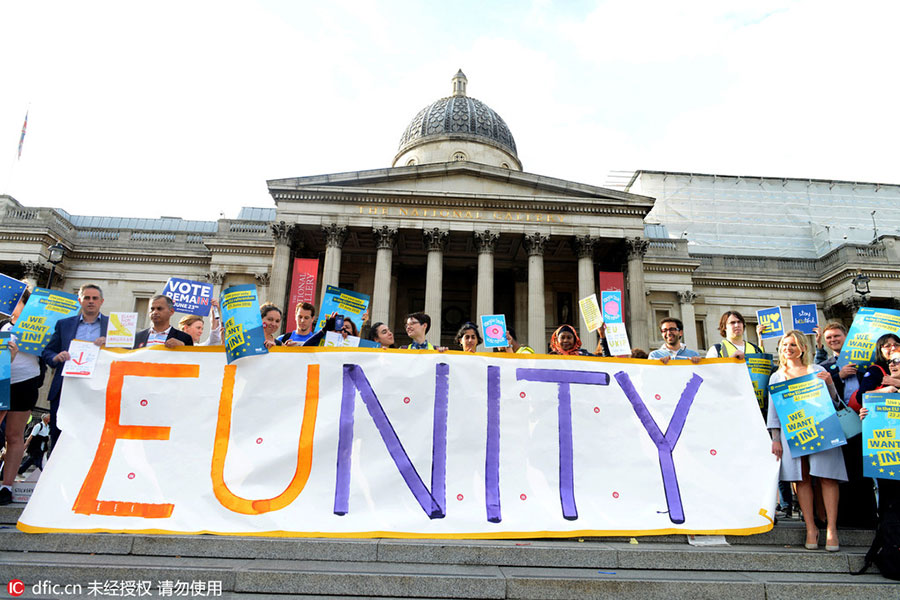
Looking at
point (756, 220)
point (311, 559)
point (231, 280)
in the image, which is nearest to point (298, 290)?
point (231, 280)

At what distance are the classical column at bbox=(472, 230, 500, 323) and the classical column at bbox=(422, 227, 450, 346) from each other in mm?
1751

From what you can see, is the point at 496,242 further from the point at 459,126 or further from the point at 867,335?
the point at 867,335

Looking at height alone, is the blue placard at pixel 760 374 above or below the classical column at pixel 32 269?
below

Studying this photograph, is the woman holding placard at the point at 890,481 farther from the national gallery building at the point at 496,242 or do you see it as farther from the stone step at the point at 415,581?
the national gallery building at the point at 496,242

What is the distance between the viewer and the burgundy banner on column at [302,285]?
2278 cm

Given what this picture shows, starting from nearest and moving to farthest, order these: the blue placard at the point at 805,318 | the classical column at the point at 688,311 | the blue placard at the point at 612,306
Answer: the blue placard at the point at 805,318 → the blue placard at the point at 612,306 → the classical column at the point at 688,311

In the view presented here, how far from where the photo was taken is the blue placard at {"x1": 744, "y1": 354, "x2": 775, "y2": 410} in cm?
601

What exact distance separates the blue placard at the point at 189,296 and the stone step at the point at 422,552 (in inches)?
94.8

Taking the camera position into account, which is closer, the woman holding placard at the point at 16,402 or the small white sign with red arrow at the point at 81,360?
the small white sign with red arrow at the point at 81,360

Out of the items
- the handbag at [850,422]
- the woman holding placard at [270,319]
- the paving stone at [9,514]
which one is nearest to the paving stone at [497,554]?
the handbag at [850,422]

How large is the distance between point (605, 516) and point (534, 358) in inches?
63.4

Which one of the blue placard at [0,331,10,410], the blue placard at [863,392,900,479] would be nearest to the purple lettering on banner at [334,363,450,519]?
the blue placard at [0,331,10,410]

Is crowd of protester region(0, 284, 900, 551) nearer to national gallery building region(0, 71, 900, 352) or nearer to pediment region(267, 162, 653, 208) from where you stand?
national gallery building region(0, 71, 900, 352)

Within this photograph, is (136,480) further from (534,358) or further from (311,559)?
(534,358)
